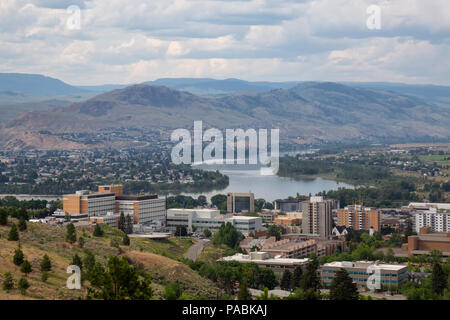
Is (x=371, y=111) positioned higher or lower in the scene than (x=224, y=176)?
higher

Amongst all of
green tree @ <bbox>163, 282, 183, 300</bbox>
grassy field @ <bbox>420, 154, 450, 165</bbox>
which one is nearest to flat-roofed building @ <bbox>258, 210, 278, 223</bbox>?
green tree @ <bbox>163, 282, 183, 300</bbox>

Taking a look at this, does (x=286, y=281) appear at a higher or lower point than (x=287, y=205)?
lower

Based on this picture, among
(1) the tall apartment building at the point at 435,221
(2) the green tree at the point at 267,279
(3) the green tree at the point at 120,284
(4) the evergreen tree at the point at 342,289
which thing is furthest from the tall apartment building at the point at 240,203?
(3) the green tree at the point at 120,284

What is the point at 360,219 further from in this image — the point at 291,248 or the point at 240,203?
the point at 291,248

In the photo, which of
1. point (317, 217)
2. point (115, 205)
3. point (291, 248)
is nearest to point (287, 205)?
point (317, 217)

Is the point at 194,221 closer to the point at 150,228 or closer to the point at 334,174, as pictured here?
the point at 150,228

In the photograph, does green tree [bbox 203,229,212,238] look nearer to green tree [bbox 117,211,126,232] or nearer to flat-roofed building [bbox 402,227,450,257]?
green tree [bbox 117,211,126,232]
